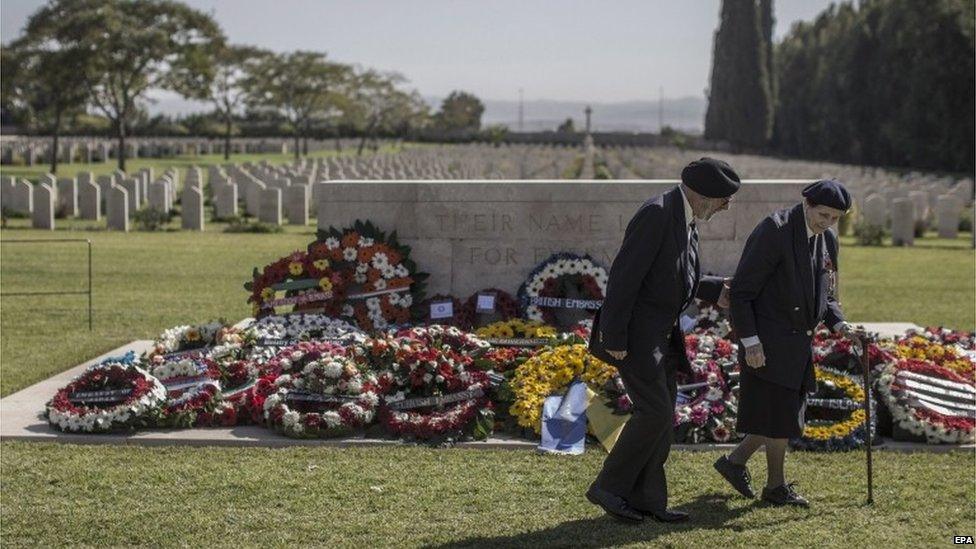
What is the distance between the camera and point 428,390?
8484 millimetres

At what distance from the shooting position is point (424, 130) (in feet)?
342

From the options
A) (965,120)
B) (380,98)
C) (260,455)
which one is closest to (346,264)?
(260,455)

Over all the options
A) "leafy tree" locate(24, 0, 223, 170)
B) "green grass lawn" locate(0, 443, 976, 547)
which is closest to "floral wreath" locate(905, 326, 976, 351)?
"green grass lawn" locate(0, 443, 976, 547)

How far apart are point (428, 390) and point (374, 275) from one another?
2.63 metres

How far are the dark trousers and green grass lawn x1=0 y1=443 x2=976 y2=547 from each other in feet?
0.56

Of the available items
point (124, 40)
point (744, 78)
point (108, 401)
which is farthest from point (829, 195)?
point (744, 78)

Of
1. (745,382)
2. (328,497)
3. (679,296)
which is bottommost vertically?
(328,497)

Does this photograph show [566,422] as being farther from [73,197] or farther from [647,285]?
[73,197]

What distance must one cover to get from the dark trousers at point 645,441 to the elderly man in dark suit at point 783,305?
478 millimetres

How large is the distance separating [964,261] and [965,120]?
3128 cm

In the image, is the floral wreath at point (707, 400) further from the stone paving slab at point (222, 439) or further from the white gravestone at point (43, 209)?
the white gravestone at point (43, 209)

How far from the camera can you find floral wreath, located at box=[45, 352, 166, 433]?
8.20m

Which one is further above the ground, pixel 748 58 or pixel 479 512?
pixel 748 58

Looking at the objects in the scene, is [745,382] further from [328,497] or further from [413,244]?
[413,244]
